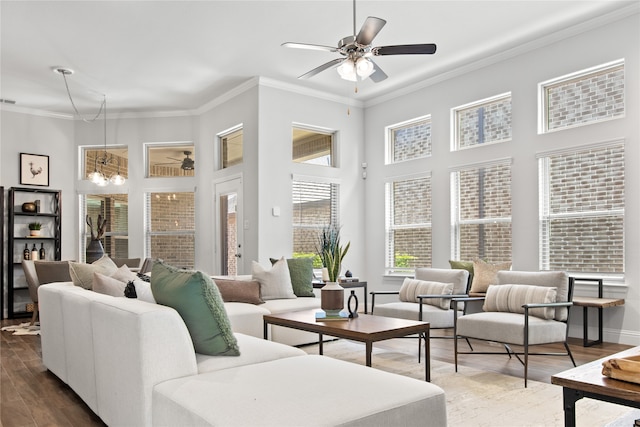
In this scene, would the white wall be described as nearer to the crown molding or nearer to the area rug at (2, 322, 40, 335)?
the crown molding

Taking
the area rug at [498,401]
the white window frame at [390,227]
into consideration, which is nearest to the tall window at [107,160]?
the white window frame at [390,227]


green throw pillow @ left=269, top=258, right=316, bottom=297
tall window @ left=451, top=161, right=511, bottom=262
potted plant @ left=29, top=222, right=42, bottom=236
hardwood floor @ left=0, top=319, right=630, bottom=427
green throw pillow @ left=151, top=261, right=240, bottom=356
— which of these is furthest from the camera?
potted plant @ left=29, top=222, right=42, bottom=236

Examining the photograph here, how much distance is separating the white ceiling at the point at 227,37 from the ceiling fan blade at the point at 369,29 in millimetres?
1133

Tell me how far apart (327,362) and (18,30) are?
16.6 ft

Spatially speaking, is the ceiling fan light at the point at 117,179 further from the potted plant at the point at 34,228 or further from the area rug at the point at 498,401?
the area rug at the point at 498,401

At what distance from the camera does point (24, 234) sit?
7801 millimetres

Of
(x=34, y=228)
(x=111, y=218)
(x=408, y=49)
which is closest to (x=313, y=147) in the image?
(x=111, y=218)

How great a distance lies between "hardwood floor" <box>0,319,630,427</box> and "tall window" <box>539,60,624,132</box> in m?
2.36

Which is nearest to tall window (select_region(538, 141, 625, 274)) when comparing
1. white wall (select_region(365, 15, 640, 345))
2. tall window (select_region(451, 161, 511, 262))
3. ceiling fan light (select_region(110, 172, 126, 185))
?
white wall (select_region(365, 15, 640, 345))

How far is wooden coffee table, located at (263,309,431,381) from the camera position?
3.28 meters

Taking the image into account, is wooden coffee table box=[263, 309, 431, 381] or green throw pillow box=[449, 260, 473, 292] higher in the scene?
green throw pillow box=[449, 260, 473, 292]

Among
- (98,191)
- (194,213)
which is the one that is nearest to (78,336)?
(194,213)

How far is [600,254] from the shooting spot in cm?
523

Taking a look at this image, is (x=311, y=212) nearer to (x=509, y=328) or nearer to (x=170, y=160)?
(x=170, y=160)
